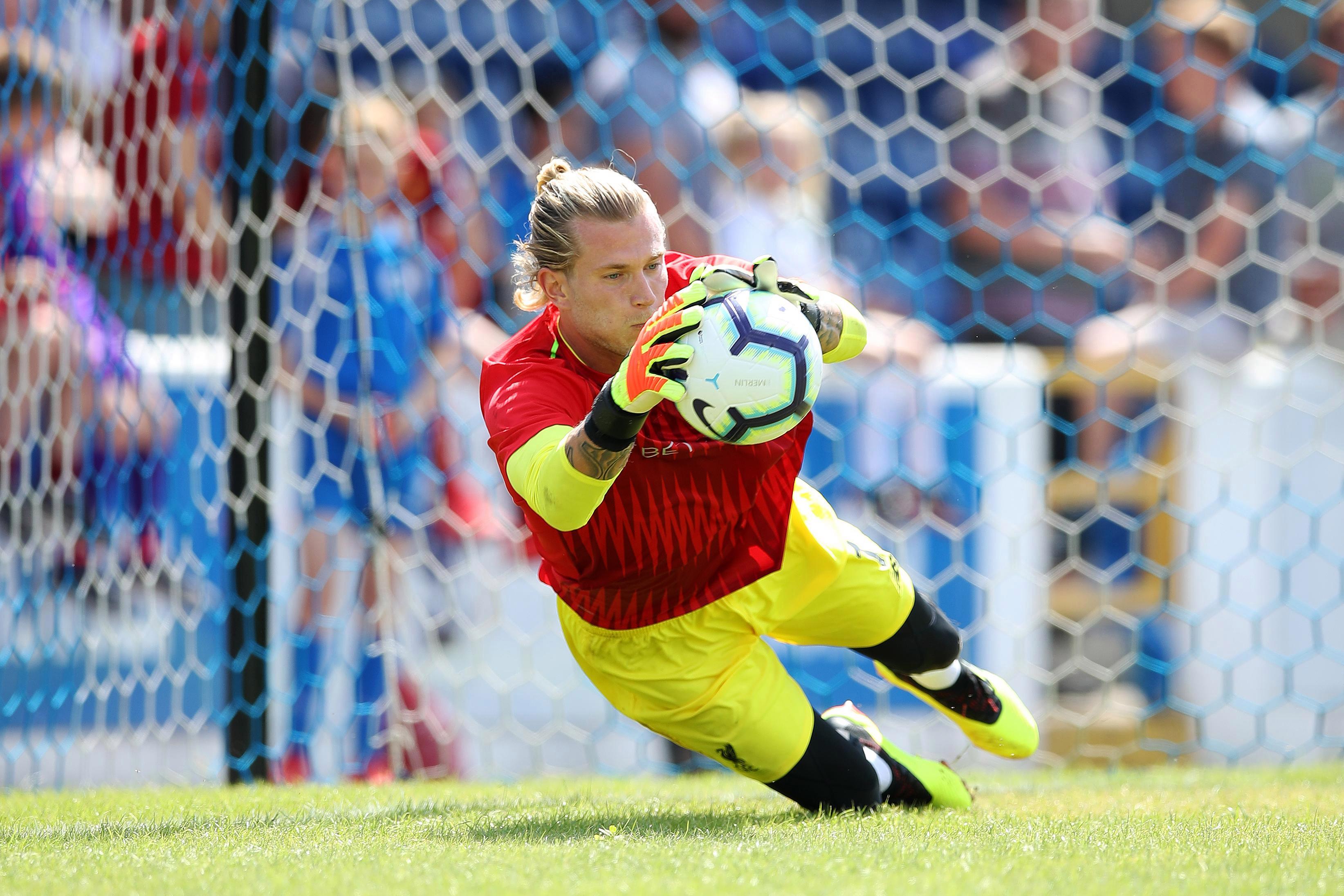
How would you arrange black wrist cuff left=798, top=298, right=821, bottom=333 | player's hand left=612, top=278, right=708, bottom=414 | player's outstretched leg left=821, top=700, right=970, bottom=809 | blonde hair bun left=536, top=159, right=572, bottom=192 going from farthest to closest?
1. player's outstretched leg left=821, top=700, right=970, bottom=809
2. blonde hair bun left=536, top=159, right=572, bottom=192
3. black wrist cuff left=798, top=298, right=821, bottom=333
4. player's hand left=612, top=278, right=708, bottom=414

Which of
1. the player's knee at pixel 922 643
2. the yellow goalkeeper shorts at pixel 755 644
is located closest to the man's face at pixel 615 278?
the yellow goalkeeper shorts at pixel 755 644

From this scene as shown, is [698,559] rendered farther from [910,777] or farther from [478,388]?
[478,388]

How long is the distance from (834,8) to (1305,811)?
4.55 m

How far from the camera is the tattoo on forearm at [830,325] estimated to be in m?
2.51

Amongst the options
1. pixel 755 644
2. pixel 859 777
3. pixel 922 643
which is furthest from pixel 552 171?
pixel 859 777

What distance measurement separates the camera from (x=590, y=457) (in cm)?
213

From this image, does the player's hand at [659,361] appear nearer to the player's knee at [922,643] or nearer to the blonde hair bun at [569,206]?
the blonde hair bun at [569,206]

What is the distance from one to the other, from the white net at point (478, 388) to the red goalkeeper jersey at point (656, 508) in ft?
4.94

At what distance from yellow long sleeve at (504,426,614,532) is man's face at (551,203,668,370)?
1.06 feet

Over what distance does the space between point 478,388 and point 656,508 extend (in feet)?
7.20

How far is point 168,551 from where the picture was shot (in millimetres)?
4512

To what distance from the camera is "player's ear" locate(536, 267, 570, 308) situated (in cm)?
258

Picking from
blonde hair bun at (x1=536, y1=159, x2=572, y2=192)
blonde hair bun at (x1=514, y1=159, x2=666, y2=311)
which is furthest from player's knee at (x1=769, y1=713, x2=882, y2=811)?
blonde hair bun at (x1=536, y1=159, x2=572, y2=192)

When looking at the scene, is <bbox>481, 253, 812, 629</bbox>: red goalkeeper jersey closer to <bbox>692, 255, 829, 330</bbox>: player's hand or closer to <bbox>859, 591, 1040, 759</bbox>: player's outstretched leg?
<bbox>692, 255, 829, 330</bbox>: player's hand
